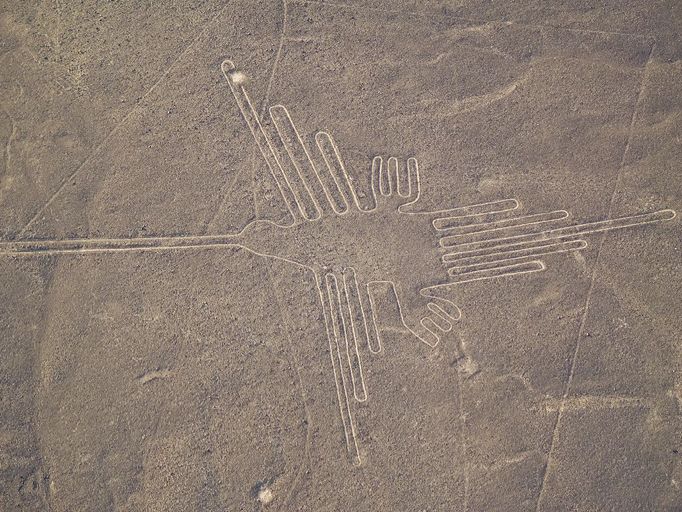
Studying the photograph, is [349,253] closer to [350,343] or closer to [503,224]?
[350,343]

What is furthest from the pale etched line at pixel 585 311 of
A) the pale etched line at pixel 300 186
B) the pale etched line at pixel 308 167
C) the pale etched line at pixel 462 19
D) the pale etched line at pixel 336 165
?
the pale etched line at pixel 300 186

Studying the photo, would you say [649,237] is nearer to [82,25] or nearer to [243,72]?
[243,72]

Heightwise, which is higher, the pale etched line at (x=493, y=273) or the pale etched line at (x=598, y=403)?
the pale etched line at (x=493, y=273)

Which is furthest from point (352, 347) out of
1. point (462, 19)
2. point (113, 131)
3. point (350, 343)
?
point (462, 19)

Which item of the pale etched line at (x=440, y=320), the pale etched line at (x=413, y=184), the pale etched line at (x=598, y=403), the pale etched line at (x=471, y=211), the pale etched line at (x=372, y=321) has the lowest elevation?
the pale etched line at (x=598, y=403)

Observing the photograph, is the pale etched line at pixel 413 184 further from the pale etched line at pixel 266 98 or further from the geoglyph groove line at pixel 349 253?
the pale etched line at pixel 266 98

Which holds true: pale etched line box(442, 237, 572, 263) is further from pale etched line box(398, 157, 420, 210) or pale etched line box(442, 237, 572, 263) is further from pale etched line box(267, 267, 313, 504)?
pale etched line box(267, 267, 313, 504)

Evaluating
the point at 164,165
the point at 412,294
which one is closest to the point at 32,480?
the point at 164,165

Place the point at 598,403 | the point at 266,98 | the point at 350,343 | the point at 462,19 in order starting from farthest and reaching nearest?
the point at 462,19, the point at 266,98, the point at 350,343, the point at 598,403
